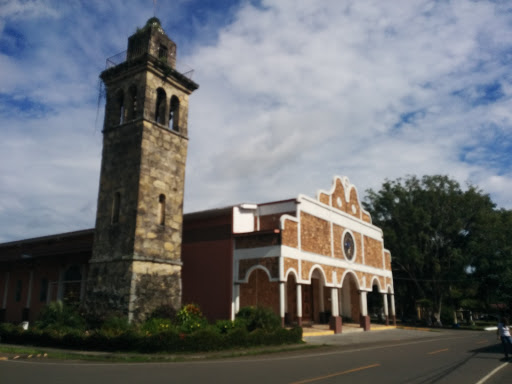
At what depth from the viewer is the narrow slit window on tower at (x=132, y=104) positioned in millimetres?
21578

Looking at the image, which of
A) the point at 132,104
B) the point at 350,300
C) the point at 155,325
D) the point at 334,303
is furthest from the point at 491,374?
the point at 350,300

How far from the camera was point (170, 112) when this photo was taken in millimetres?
22984

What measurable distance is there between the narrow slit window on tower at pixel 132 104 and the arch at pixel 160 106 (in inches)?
44.6

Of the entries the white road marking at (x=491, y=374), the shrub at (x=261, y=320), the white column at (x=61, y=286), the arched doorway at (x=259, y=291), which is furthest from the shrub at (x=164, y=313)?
the white road marking at (x=491, y=374)

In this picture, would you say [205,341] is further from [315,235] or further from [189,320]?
[315,235]

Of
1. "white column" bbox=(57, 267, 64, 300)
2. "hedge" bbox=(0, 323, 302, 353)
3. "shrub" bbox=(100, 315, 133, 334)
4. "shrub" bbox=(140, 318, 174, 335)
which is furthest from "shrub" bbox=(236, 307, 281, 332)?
"white column" bbox=(57, 267, 64, 300)

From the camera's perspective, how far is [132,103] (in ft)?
71.5

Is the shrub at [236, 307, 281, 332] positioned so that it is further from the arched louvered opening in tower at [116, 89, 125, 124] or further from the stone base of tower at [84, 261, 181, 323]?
the arched louvered opening in tower at [116, 89, 125, 124]

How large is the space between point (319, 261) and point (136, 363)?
593 inches

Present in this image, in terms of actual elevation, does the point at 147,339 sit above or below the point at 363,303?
below

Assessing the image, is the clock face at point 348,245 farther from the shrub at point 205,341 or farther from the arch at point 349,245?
the shrub at point 205,341

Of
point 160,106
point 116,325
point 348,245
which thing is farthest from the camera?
point 348,245

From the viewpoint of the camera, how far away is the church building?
19.4 m

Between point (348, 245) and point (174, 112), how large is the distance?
1569 centimetres
